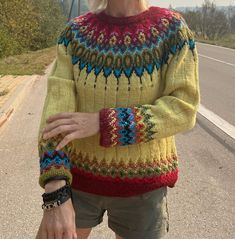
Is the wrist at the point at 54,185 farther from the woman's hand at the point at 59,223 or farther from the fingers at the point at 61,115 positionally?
the fingers at the point at 61,115

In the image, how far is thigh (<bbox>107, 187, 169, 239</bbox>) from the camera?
1798mm

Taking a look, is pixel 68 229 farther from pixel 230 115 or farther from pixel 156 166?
pixel 230 115

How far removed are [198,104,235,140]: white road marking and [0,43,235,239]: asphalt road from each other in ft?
0.87

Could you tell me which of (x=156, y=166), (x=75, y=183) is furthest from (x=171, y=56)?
(x=75, y=183)

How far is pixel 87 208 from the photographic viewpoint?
1.91 metres

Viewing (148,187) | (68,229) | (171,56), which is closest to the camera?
(68,229)

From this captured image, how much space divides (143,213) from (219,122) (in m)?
5.35

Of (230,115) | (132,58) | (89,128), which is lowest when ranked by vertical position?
(230,115)

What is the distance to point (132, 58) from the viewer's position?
166cm

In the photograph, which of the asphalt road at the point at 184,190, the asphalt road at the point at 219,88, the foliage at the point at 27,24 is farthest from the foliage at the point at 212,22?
the asphalt road at the point at 184,190

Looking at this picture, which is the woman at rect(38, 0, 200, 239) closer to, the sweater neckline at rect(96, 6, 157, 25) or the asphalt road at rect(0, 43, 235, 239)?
the sweater neckline at rect(96, 6, 157, 25)

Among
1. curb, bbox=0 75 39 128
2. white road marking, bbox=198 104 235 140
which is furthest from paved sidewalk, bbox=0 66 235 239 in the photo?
curb, bbox=0 75 39 128

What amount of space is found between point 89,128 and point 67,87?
264 mm

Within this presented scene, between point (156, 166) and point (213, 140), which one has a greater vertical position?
point (156, 166)
